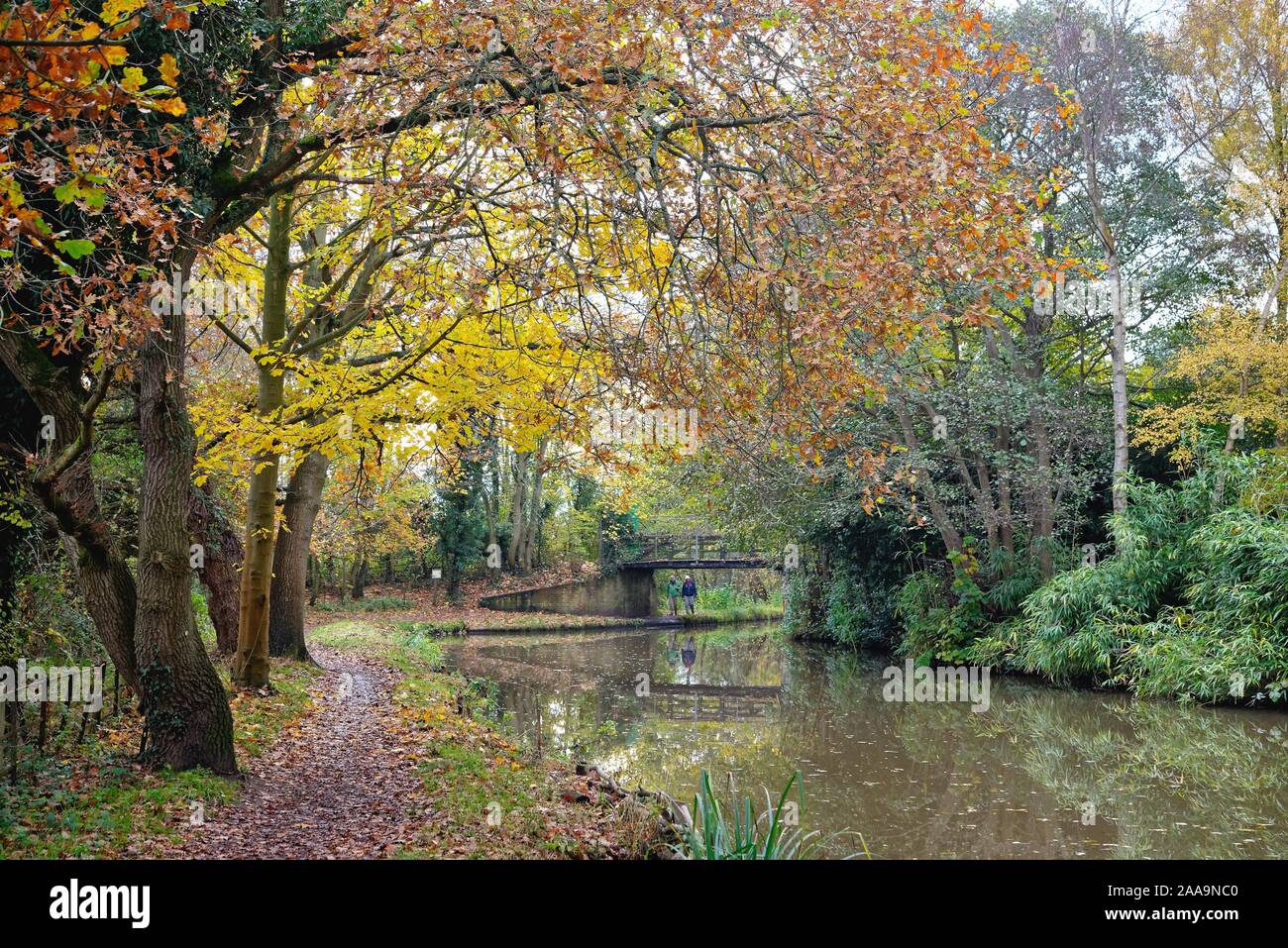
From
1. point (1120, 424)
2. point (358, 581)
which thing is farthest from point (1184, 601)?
point (358, 581)

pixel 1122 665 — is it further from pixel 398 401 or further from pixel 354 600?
pixel 354 600

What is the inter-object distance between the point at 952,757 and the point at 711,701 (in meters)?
5.10

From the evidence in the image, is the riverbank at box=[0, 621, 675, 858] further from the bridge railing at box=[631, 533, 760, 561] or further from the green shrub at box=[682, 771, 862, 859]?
the bridge railing at box=[631, 533, 760, 561]

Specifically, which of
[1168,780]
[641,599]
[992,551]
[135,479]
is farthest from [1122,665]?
[641,599]

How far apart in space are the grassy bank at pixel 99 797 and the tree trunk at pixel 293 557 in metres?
5.28

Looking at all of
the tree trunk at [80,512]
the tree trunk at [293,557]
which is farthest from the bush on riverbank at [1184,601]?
the tree trunk at [80,512]

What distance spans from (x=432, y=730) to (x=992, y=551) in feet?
38.3

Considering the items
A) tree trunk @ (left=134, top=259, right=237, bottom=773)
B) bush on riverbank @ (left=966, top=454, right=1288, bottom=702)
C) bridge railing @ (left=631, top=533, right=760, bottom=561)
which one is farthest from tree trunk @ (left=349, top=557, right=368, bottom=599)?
tree trunk @ (left=134, top=259, right=237, bottom=773)

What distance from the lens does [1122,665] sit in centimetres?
1371

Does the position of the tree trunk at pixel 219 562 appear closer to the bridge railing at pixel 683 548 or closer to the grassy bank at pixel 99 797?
the grassy bank at pixel 99 797

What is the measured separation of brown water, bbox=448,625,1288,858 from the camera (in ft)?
24.3

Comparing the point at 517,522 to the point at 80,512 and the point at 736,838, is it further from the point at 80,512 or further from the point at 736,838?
the point at 736,838

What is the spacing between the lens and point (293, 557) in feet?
43.1

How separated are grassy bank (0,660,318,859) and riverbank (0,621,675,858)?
1 cm
